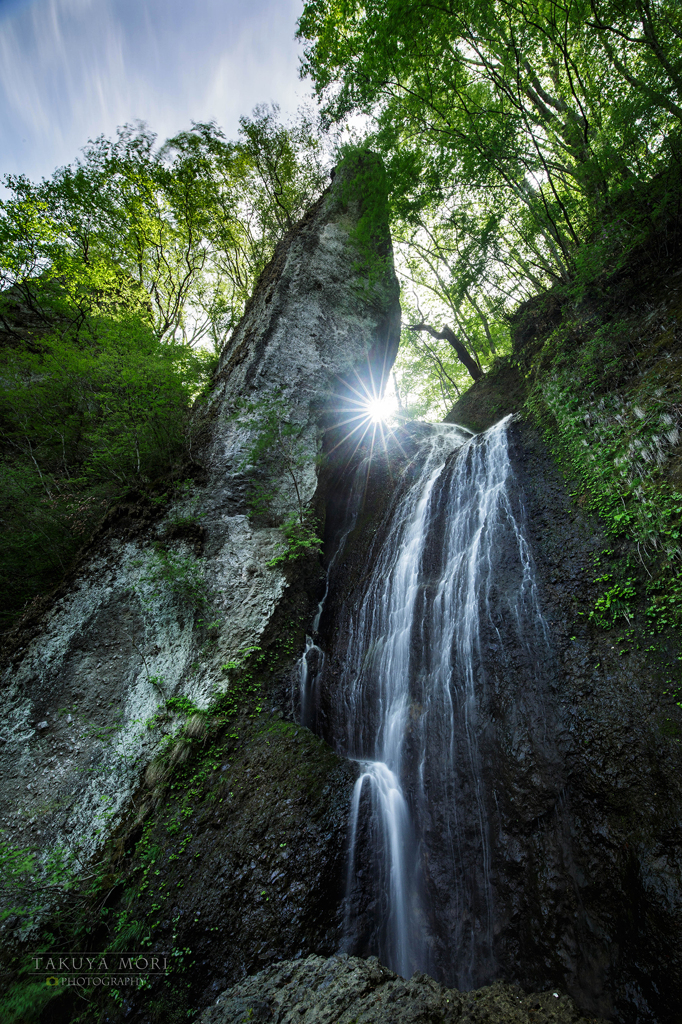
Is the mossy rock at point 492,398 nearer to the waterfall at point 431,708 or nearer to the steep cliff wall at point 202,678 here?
the waterfall at point 431,708

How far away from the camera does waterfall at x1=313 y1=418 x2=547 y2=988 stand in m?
3.84

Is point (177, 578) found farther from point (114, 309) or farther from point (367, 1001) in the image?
point (114, 309)

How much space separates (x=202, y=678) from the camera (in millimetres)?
5926

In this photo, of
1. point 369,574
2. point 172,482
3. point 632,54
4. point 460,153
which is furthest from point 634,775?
point 632,54

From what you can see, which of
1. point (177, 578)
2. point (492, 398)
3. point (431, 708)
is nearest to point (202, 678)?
point (177, 578)

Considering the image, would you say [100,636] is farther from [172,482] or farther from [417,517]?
[417,517]

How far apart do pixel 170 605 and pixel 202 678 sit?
1.50 m

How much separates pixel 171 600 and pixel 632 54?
13993mm

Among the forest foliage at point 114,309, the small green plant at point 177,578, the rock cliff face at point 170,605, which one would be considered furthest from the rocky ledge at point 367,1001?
the forest foliage at point 114,309

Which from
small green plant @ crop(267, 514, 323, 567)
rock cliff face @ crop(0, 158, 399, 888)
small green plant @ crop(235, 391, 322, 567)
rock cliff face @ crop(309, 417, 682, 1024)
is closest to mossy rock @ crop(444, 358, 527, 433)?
rock cliff face @ crop(0, 158, 399, 888)

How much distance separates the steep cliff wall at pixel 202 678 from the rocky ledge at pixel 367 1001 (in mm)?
442

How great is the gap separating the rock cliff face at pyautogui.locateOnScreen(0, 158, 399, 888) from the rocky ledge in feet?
9.30

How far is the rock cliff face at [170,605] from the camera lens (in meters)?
5.23

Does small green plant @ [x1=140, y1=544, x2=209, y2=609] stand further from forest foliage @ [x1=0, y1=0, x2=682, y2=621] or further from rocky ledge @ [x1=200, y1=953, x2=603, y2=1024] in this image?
rocky ledge @ [x1=200, y1=953, x2=603, y2=1024]
